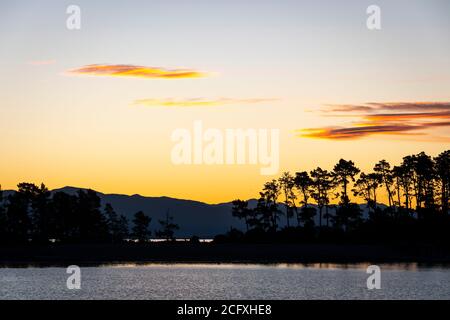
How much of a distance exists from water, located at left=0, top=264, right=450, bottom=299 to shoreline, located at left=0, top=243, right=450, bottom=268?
10036 mm

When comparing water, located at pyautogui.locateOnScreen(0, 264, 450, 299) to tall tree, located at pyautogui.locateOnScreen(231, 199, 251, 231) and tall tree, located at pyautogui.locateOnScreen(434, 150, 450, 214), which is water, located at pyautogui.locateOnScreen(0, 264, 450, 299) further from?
tall tree, located at pyautogui.locateOnScreen(231, 199, 251, 231)

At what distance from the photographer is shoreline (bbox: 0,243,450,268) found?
86.8 metres

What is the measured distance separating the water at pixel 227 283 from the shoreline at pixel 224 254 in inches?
395

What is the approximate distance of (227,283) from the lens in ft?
189

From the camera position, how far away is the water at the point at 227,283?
4884 centimetres

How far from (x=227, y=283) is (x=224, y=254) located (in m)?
35.9

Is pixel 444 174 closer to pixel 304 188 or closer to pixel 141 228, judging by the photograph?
pixel 304 188

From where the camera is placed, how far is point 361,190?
141m

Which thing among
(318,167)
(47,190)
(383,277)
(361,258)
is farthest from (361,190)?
(383,277)

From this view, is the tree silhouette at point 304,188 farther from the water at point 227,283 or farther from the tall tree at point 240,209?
the water at point 227,283

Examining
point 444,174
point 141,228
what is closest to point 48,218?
point 141,228

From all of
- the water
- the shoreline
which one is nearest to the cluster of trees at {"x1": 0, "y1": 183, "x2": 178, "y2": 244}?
the shoreline

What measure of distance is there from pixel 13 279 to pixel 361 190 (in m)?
94.1
